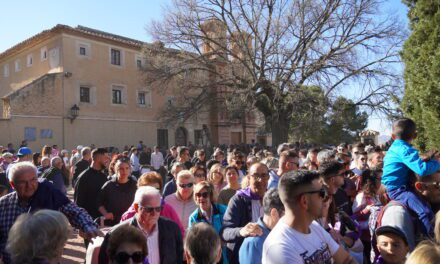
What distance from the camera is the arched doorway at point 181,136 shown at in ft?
110

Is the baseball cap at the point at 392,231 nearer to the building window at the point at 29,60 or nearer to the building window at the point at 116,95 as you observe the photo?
the building window at the point at 116,95

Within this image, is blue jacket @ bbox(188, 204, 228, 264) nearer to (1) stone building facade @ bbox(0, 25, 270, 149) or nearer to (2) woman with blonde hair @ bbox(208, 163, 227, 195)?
(2) woman with blonde hair @ bbox(208, 163, 227, 195)

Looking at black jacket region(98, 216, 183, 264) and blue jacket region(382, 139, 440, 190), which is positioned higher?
blue jacket region(382, 139, 440, 190)

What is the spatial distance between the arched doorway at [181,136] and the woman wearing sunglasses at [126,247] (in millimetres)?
30667

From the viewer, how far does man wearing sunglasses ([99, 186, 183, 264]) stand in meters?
3.25

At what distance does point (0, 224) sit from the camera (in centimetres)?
345

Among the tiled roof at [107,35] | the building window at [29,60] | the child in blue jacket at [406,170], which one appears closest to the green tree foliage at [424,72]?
the child in blue jacket at [406,170]

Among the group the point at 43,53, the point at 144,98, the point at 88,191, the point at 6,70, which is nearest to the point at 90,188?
the point at 88,191

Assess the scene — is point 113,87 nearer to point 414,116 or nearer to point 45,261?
point 414,116

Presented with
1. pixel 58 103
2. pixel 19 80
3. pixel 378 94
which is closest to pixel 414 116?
pixel 378 94

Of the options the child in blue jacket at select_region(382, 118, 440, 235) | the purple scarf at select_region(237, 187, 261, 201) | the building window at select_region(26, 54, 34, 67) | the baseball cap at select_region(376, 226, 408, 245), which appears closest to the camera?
the baseball cap at select_region(376, 226, 408, 245)

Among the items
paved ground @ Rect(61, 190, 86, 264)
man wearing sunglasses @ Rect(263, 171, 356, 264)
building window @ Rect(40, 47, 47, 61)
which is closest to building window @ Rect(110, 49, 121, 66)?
building window @ Rect(40, 47, 47, 61)

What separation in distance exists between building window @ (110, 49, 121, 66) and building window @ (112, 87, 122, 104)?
206 centimetres

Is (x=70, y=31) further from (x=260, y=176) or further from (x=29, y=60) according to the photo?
(x=260, y=176)
